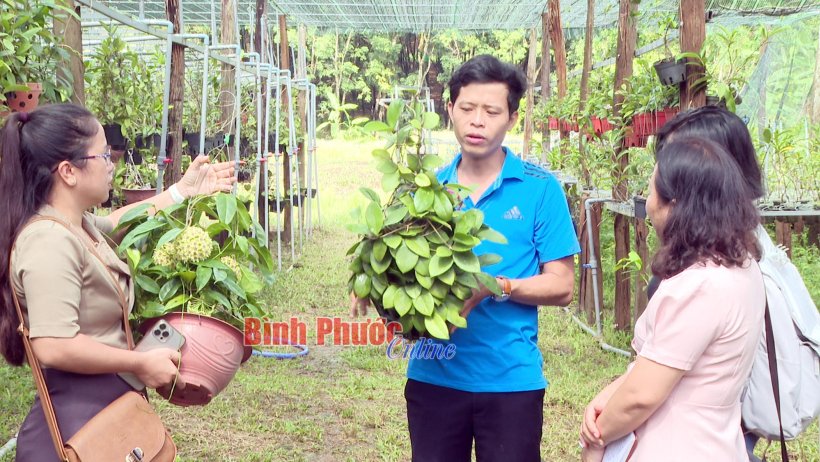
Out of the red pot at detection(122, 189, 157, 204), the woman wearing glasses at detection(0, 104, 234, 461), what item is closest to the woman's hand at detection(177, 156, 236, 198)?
the woman wearing glasses at detection(0, 104, 234, 461)

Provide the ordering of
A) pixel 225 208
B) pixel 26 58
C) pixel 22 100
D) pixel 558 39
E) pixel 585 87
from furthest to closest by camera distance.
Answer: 1. pixel 558 39
2. pixel 585 87
3. pixel 26 58
4. pixel 22 100
5. pixel 225 208

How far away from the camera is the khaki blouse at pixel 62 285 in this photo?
62.2 inches

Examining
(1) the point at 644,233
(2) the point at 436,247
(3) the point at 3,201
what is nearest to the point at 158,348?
(3) the point at 3,201

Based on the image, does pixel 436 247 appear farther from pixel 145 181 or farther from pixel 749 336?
pixel 145 181

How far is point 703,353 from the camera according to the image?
1.50 m

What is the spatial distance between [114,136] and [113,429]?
10.4 ft

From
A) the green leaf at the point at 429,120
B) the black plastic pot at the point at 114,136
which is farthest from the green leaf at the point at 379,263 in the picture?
the black plastic pot at the point at 114,136

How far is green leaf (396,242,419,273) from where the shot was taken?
5.82 feet

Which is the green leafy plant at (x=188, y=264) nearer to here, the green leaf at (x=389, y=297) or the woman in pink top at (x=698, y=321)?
the green leaf at (x=389, y=297)

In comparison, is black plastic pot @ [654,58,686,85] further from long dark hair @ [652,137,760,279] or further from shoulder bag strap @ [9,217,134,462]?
shoulder bag strap @ [9,217,134,462]

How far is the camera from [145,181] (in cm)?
510

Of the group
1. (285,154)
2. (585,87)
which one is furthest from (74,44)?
(285,154)

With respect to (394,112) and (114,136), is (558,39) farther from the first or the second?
(394,112)

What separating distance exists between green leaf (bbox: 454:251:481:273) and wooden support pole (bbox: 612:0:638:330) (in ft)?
10.4
